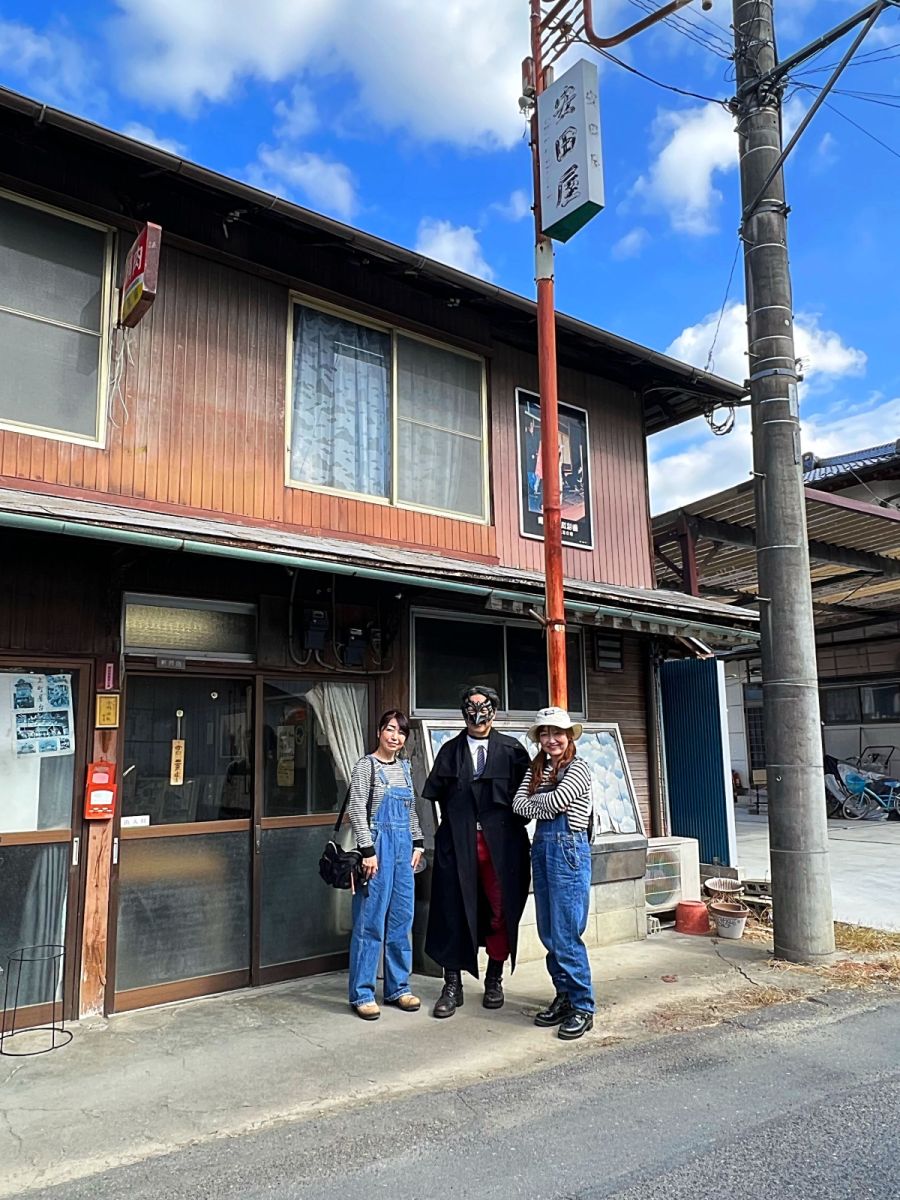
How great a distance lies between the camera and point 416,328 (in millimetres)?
7730

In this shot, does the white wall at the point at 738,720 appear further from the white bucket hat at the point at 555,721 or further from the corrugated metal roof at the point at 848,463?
the white bucket hat at the point at 555,721

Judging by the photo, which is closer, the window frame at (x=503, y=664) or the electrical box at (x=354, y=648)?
the electrical box at (x=354, y=648)

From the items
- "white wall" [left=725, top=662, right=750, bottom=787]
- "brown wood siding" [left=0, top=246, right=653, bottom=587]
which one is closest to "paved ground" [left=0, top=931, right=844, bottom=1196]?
"brown wood siding" [left=0, top=246, right=653, bottom=587]

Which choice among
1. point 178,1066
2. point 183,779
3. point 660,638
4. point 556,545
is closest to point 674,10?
point 556,545

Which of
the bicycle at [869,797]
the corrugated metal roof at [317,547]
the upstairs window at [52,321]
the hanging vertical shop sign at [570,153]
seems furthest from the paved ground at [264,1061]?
the bicycle at [869,797]

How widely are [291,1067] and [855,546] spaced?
10769mm

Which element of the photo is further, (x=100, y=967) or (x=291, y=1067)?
(x=100, y=967)

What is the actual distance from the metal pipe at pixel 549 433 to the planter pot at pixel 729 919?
2912 millimetres

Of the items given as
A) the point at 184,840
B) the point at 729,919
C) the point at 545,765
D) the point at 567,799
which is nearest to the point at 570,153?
the point at 545,765

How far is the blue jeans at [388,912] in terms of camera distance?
5418mm

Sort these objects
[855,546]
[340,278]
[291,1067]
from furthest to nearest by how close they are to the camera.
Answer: [855,546] < [340,278] < [291,1067]

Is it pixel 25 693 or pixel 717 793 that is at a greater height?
pixel 25 693

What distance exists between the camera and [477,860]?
549 cm

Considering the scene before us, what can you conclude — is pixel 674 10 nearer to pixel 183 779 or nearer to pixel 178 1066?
pixel 183 779
